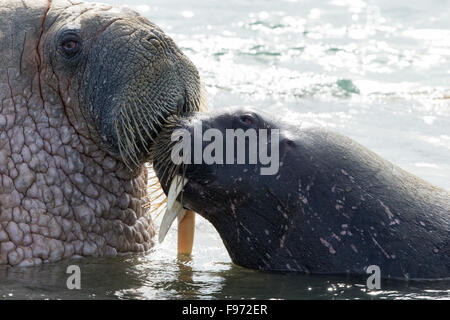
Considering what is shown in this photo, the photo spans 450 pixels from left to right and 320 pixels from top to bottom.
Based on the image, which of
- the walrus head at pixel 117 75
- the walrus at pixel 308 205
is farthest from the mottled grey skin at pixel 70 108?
the walrus at pixel 308 205

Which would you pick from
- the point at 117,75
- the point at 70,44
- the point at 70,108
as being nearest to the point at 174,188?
the point at 117,75

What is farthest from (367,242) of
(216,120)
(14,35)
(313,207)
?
(14,35)

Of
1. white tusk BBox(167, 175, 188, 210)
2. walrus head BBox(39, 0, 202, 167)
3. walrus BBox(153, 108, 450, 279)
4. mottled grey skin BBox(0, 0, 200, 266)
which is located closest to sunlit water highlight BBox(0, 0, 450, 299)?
walrus BBox(153, 108, 450, 279)

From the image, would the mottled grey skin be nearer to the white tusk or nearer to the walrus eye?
the walrus eye

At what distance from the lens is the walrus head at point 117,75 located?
5977mm

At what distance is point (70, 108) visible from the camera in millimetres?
6199

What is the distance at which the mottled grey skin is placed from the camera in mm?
6008

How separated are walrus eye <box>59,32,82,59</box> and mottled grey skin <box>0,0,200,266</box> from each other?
0.5 inches

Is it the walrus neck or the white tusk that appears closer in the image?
the white tusk

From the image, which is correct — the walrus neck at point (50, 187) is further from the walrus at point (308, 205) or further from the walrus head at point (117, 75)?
the walrus at point (308, 205)

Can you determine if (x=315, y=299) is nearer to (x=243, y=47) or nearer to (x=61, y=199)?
(x=61, y=199)

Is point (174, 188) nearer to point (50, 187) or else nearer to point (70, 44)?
point (50, 187)

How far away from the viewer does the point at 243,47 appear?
15477mm
